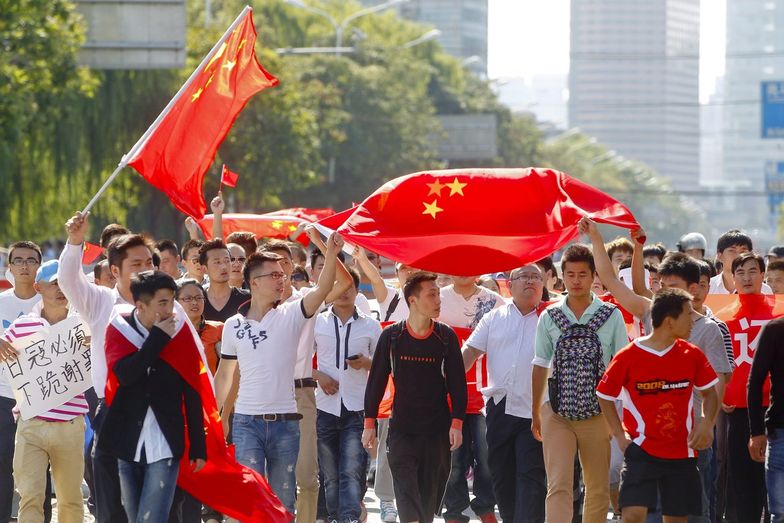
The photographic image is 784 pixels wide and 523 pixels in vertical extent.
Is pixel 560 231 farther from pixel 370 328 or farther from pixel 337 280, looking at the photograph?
pixel 370 328

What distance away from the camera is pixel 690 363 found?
8.48m

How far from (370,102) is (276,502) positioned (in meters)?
56.5

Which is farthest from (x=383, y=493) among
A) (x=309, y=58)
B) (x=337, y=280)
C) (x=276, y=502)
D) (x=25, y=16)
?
(x=309, y=58)

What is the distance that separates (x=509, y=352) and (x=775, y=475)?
1.95m

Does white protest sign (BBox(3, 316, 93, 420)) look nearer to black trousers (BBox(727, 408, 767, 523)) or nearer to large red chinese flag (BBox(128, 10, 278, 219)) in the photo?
large red chinese flag (BBox(128, 10, 278, 219))

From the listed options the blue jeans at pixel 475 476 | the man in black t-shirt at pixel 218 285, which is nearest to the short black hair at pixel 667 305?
the blue jeans at pixel 475 476

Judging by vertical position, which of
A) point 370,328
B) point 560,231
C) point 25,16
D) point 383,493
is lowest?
point 383,493

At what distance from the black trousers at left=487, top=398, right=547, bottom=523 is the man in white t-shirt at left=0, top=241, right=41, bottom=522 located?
2940 millimetres

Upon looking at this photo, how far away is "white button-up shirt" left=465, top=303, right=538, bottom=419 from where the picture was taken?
9.88 metres

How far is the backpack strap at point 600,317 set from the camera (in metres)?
9.20

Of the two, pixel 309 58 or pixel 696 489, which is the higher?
pixel 309 58

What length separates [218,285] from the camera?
410 inches

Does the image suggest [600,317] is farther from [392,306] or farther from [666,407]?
[392,306]

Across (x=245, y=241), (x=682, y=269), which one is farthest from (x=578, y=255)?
(x=245, y=241)
